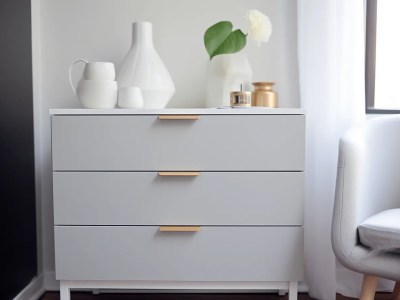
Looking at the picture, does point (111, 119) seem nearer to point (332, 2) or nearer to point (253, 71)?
point (253, 71)

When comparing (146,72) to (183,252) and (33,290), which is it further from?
(33,290)

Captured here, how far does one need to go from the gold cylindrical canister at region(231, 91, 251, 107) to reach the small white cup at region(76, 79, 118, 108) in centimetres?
41

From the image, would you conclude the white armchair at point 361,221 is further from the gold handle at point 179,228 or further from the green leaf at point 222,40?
the green leaf at point 222,40

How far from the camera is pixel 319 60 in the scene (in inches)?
70.9

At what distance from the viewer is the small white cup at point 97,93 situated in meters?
1.54

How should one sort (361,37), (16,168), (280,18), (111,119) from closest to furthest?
(111,119) → (16,168) → (361,37) → (280,18)

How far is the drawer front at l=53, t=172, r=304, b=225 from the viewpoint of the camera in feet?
4.95

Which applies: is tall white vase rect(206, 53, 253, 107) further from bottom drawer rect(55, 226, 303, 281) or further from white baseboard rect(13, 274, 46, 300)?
white baseboard rect(13, 274, 46, 300)

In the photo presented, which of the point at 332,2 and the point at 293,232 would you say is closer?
the point at 293,232

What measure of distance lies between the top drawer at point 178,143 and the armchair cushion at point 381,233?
0.91 feet

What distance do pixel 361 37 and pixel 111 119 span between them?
3.27ft

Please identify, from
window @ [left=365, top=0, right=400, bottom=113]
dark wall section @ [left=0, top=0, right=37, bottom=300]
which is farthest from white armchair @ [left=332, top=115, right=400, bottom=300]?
dark wall section @ [left=0, top=0, right=37, bottom=300]

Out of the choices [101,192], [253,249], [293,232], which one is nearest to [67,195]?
[101,192]

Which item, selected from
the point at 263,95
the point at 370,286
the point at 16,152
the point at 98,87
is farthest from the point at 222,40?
the point at 370,286
